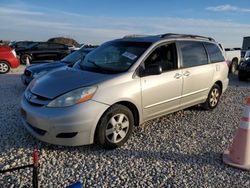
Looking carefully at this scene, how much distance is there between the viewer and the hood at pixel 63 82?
4250mm

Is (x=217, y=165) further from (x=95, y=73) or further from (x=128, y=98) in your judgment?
(x=95, y=73)

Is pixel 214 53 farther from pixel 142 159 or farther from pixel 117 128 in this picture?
pixel 142 159

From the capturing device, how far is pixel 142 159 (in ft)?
13.7

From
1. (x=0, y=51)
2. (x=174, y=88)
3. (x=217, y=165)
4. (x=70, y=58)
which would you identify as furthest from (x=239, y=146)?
(x=0, y=51)

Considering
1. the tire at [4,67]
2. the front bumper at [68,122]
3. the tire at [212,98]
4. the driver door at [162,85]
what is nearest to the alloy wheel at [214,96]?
the tire at [212,98]

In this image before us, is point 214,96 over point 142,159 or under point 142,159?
over

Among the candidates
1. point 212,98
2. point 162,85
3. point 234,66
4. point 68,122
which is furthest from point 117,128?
point 234,66

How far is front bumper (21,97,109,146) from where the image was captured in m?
4.00

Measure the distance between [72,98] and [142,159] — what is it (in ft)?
4.21

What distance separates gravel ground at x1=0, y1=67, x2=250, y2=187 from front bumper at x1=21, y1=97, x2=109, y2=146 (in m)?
0.26

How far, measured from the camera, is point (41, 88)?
446cm

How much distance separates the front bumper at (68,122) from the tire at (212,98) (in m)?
3.13

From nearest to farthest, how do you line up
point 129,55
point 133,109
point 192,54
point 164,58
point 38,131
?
point 38,131
point 133,109
point 129,55
point 164,58
point 192,54

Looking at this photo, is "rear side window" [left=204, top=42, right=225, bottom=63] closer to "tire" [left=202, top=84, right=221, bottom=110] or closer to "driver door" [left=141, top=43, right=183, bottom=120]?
"tire" [left=202, top=84, right=221, bottom=110]
